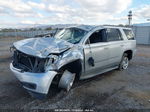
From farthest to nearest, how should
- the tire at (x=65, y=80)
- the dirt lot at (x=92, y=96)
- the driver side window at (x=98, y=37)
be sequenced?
the driver side window at (x=98, y=37)
the tire at (x=65, y=80)
the dirt lot at (x=92, y=96)

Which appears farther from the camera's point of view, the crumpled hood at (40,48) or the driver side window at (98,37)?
the driver side window at (98,37)

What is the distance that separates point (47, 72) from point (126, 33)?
4326 millimetres

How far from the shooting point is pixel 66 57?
3.50 metres

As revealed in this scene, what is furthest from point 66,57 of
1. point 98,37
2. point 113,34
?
point 113,34

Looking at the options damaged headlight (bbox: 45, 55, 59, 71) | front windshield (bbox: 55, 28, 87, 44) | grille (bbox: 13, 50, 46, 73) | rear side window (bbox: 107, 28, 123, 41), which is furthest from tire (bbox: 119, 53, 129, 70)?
grille (bbox: 13, 50, 46, 73)

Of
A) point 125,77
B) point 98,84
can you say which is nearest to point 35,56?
point 98,84

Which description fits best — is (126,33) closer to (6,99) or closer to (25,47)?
(25,47)

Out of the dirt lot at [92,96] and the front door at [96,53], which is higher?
the front door at [96,53]

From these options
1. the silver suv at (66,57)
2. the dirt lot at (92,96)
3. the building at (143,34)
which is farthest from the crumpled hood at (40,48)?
the building at (143,34)

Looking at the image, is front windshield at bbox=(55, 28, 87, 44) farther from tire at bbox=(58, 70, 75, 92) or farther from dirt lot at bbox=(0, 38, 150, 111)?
dirt lot at bbox=(0, 38, 150, 111)

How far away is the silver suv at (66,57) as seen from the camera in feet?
10.5

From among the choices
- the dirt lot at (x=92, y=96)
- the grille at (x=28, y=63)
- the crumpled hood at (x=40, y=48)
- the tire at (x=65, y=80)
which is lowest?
the dirt lot at (x=92, y=96)

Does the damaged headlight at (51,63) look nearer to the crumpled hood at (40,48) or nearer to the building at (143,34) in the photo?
the crumpled hood at (40,48)

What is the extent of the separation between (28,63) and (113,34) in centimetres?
341
